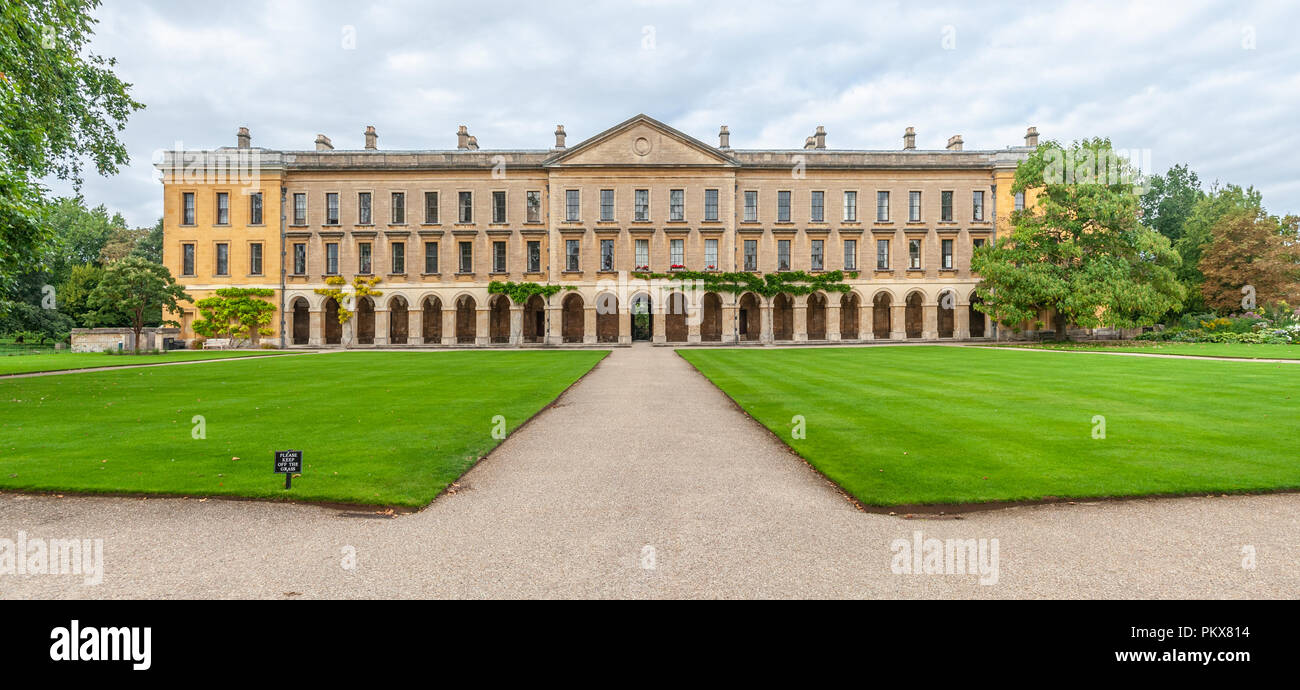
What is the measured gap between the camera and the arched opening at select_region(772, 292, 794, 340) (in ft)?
149

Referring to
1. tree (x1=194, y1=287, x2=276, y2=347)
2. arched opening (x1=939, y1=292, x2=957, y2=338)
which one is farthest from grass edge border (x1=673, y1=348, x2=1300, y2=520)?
tree (x1=194, y1=287, x2=276, y2=347)

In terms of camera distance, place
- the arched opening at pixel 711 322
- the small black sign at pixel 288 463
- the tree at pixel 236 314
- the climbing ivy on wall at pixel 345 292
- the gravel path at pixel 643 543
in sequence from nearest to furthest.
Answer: the gravel path at pixel 643 543 < the small black sign at pixel 288 463 < the tree at pixel 236 314 < the climbing ivy on wall at pixel 345 292 < the arched opening at pixel 711 322

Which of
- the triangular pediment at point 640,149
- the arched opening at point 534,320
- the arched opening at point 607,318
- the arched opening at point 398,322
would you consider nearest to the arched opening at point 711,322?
the arched opening at point 607,318

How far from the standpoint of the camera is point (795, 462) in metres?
7.34

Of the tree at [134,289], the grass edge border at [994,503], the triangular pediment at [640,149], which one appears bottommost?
the grass edge border at [994,503]

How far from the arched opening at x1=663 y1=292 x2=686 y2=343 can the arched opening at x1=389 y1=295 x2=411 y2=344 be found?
19.6 meters

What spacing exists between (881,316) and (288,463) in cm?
4606

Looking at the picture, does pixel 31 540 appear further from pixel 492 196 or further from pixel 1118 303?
pixel 1118 303

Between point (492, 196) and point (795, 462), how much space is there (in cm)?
4019

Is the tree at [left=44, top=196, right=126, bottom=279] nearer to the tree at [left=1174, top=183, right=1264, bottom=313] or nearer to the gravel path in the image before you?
the gravel path

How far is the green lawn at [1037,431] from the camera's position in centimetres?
601

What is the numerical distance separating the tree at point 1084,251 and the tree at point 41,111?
4189 centimetres

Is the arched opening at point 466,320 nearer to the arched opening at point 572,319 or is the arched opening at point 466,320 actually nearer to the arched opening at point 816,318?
the arched opening at point 572,319
